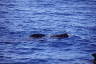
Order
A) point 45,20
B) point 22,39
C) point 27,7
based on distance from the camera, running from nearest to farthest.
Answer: point 22,39, point 45,20, point 27,7

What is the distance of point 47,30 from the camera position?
2739 cm

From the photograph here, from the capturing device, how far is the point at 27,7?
1428 inches

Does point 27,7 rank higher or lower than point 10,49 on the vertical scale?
higher

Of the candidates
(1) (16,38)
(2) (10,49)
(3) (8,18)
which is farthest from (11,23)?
(2) (10,49)

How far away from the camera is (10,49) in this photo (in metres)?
23.2

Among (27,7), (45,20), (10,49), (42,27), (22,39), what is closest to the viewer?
(10,49)

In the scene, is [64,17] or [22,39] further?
[64,17]

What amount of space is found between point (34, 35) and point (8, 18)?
22.0 ft

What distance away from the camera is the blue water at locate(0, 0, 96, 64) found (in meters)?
21.9

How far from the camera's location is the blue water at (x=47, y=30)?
21875 mm

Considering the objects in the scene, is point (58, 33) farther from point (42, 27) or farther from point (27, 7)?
point (27, 7)

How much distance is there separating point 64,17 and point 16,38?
7548mm

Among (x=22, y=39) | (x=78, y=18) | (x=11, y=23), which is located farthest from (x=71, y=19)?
(x=22, y=39)

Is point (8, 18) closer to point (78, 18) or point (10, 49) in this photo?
point (78, 18)
